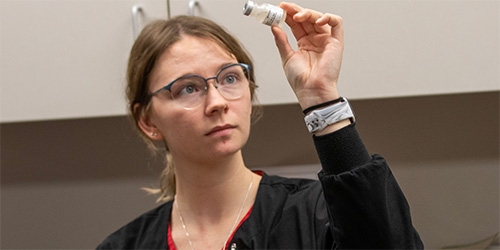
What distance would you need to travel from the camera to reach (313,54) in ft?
3.31

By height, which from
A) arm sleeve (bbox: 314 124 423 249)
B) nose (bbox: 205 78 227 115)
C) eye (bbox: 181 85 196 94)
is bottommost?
arm sleeve (bbox: 314 124 423 249)

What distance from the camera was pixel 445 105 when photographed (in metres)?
1.83

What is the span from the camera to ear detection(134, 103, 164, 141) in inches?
51.8

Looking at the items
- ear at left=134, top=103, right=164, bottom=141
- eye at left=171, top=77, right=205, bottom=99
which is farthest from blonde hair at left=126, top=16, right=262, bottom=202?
eye at left=171, top=77, right=205, bottom=99

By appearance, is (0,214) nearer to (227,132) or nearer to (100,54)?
(100,54)

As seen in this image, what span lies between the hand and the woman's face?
0.68ft

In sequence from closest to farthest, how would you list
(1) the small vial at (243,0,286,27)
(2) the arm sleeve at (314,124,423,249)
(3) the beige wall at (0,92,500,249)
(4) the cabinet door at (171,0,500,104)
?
(2) the arm sleeve at (314,124,423,249) < (1) the small vial at (243,0,286,27) < (4) the cabinet door at (171,0,500,104) < (3) the beige wall at (0,92,500,249)

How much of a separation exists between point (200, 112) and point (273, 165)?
765 mm

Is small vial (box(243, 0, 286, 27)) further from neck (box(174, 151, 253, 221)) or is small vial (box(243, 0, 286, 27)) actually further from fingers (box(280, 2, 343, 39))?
neck (box(174, 151, 253, 221))

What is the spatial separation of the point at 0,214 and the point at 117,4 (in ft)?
3.41

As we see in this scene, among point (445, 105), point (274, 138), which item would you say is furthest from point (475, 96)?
point (274, 138)

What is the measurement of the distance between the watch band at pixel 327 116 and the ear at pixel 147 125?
0.53 metres

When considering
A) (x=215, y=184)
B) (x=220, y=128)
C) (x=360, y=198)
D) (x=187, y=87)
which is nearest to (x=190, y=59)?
(x=187, y=87)

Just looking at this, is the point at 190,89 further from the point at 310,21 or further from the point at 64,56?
the point at 64,56
